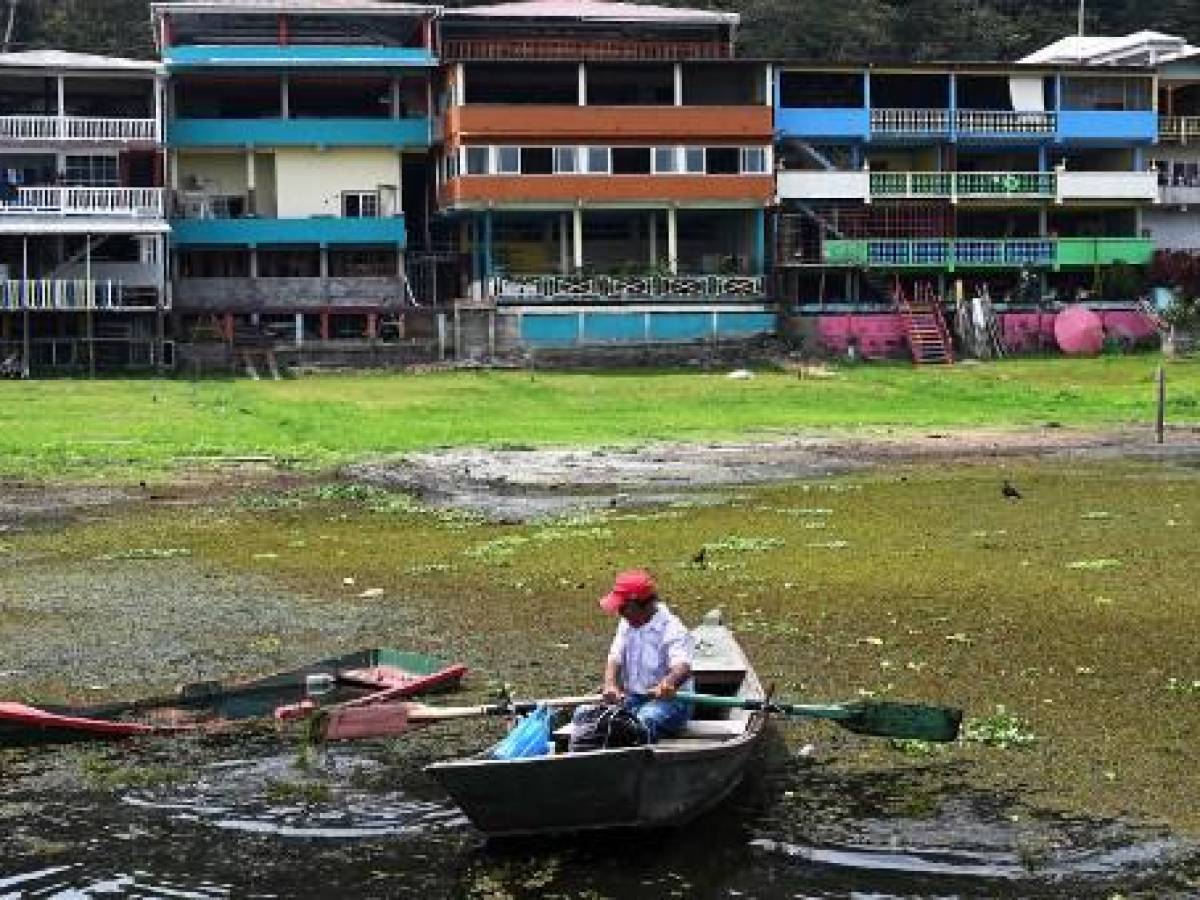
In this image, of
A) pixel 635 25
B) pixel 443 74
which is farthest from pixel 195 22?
pixel 635 25

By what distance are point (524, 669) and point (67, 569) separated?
845cm

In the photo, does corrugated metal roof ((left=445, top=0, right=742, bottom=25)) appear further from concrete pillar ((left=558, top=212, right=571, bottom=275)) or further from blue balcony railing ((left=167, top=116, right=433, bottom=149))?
concrete pillar ((left=558, top=212, right=571, bottom=275))

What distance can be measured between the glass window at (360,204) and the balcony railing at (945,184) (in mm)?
17264

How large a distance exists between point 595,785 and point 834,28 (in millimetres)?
75245

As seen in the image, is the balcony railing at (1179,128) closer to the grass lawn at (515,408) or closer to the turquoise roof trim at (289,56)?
the grass lawn at (515,408)

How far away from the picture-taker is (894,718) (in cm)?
1067

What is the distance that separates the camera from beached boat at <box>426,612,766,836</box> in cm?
918

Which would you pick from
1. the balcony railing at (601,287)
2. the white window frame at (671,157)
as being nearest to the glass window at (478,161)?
the balcony railing at (601,287)

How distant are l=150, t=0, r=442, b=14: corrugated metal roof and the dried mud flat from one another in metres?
30.8

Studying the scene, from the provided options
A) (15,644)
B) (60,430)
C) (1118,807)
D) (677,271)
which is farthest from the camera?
(677,271)

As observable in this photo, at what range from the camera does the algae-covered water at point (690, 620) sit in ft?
31.2

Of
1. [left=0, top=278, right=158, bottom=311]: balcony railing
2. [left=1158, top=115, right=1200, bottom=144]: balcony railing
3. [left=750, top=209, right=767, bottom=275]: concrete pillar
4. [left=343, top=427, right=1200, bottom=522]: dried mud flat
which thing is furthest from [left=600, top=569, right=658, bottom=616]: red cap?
[left=1158, top=115, right=1200, bottom=144]: balcony railing

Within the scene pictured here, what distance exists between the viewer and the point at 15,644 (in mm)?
16031

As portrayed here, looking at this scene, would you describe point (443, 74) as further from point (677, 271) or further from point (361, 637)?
point (361, 637)
